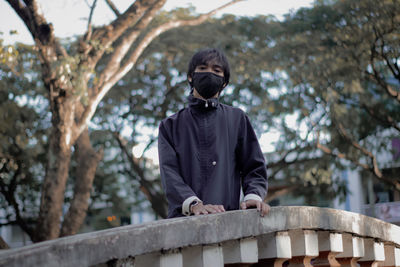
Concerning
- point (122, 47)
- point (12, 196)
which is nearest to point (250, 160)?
point (122, 47)

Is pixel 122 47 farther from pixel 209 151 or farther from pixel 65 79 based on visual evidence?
pixel 209 151

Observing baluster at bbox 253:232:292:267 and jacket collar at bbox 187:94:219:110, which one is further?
jacket collar at bbox 187:94:219:110

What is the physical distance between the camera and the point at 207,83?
9.80 ft

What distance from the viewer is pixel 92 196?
1731 cm

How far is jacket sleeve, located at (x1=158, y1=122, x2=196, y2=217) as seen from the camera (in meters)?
2.72

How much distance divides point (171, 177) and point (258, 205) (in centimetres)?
53

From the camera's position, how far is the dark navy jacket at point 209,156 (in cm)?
281

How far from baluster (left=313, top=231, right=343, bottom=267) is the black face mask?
872mm

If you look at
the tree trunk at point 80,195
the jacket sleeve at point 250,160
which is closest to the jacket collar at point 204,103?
the jacket sleeve at point 250,160

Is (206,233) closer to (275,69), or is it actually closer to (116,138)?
(275,69)

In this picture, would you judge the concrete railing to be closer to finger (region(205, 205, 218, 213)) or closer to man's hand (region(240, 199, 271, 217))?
man's hand (region(240, 199, 271, 217))

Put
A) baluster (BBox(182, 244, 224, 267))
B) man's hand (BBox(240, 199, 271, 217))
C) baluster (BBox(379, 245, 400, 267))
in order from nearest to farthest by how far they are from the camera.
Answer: baluster (BBox(182, 244, 224, 267)), man's hand (BBox(240, 199, 271, 217)), baluster (BBox(379, 245, 400, 267))

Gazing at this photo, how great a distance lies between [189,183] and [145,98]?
524 inches

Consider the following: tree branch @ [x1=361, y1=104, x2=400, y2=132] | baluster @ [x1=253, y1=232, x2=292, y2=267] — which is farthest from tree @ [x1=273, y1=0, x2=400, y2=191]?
baluster @ [x1=253, y1=232, x2=292, y2=267]
